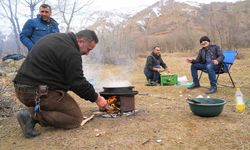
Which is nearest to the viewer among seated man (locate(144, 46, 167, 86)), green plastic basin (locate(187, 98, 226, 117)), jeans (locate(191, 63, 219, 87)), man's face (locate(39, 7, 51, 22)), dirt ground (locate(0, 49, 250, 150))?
dirt ground (locate(0, 49, 250, 150))

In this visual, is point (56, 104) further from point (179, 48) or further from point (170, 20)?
point (170, 20)

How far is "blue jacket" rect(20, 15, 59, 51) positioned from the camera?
196 inches

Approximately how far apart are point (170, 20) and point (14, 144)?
137 ft

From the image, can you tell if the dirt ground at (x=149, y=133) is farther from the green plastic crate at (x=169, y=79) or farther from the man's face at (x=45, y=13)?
the green plastic crate at (x=169, y=79)

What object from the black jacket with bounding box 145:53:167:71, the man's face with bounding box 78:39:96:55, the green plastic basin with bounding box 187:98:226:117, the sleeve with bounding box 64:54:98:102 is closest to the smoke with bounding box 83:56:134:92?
the black jacket with bounding box 145:53:167:71

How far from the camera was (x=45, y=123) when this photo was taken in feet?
12.4

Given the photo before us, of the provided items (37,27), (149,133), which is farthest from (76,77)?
(37,27)

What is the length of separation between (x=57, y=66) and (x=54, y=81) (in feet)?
0.63

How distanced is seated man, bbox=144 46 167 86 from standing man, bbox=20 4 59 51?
3211 mm

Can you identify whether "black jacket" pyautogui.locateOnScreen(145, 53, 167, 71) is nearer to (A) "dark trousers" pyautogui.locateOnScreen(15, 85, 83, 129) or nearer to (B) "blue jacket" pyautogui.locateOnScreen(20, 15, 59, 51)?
(B) "blue jacket" pyautogui.locateOnScreen(20, 15, 59, 51)

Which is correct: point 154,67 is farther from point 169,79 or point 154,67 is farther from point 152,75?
point 169,79

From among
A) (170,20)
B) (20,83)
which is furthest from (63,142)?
(170,20)

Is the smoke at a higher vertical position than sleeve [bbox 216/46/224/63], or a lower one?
lower

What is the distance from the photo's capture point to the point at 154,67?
7.75 meters
